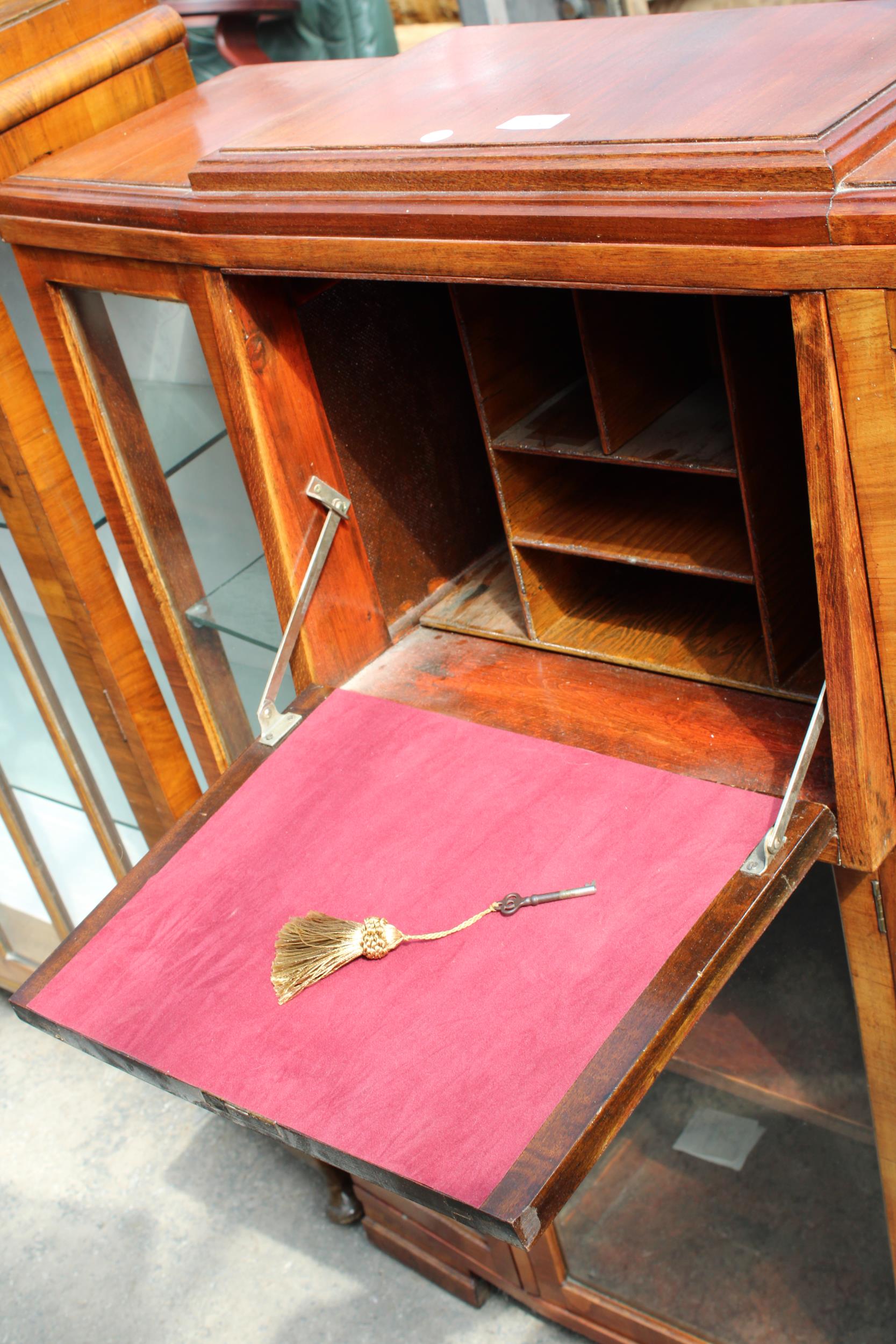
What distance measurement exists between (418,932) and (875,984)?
1.67 feet

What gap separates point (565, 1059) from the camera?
0.98 m

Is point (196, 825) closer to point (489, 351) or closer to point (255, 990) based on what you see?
point (255, 990)

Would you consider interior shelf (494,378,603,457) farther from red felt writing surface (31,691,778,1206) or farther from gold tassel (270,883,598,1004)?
gold tassel (270,883,598,1004)

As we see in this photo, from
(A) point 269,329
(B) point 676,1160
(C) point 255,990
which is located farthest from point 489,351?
(B) point 676,1160

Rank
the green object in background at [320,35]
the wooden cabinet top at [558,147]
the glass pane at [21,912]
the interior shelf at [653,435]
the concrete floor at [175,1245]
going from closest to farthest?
the wooden cabinet top at [558,147] → the interior shelf at [653,435] → the concrete floor at [175,1245] → the glass pane at [21,912] → the green object in background at [320,35]

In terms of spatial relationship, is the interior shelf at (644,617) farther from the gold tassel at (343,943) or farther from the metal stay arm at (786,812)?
the gold tassel at (343,943)

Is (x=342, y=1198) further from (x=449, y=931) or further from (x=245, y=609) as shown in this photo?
(x=449, y=931)

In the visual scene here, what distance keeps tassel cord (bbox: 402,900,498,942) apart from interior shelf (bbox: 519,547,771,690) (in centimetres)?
41

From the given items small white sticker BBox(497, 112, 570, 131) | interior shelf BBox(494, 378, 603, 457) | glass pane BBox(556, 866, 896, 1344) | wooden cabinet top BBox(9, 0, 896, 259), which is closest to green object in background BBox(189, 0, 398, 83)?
wooden cabinet top BBox(9, 0, 896, 259)

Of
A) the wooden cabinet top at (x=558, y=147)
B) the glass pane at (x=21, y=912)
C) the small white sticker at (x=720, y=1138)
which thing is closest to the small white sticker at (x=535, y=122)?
the wooden cabinet top at (x=558, y=147)

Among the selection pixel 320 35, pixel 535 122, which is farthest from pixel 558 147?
pixel 320 35

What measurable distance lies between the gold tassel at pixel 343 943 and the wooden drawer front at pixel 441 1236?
3.31 feet

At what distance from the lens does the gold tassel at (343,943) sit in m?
1.12

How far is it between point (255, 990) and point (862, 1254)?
3.84 ft
